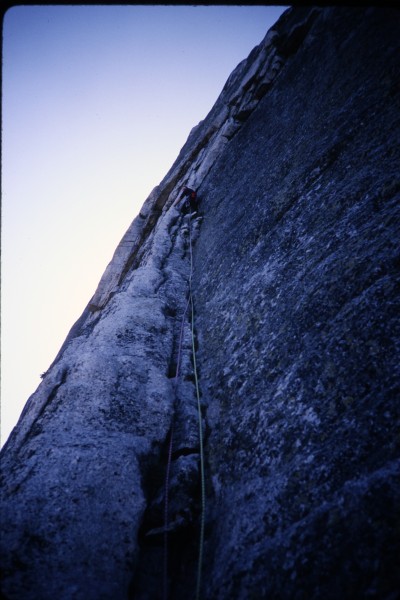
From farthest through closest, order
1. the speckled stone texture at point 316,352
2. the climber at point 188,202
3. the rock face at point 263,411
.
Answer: the climber at point 188,202 → the rock face at point 263,411 → the speckled stone texture at point 316,352

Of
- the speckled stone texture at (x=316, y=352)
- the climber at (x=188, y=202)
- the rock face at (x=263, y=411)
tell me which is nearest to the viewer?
the speckled stone texture at (x=316, y=352)

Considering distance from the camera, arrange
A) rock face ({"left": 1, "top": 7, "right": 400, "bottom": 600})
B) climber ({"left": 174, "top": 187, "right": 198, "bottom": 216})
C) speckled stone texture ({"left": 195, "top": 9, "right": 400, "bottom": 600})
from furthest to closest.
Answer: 1. climber ({"left": 174, "top": 187, "right": 198, "bottom": 216})
2. rock face ({"left": 1, "top": 7, "right": 400, "bottom": 600})
3. speckled stone texture ({"left": 195, "top": 9, "right": 400, "bottom": 600})

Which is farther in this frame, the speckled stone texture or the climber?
the climber

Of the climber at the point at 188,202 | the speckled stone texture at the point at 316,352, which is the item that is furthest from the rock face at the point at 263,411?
the climber at the point at 188,202

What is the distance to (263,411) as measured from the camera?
8.98 ft

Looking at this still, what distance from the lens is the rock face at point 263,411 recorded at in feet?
6.06

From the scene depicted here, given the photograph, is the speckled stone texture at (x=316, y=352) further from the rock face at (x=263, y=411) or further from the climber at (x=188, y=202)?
the climber at (x=188, y=202)

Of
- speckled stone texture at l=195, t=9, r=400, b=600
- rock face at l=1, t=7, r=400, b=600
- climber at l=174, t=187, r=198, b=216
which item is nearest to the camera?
speckled stone texture at l=195, t=9, r=400, b=600

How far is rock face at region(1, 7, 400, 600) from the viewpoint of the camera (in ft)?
6.06

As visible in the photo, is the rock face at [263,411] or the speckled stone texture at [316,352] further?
the rock face at [263,411]

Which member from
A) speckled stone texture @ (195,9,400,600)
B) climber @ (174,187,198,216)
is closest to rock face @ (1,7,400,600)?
speckled stone texture @ (195,9,400,600)

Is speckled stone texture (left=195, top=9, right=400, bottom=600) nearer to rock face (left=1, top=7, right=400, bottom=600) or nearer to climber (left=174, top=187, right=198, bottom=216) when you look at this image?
rock face (left=1, top=7, right=400, bottom=600)

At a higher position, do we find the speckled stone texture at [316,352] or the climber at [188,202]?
the climber at [188,202]

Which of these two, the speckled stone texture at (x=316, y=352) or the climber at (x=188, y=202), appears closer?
the speckled stone texture at (x=316, y=352)
